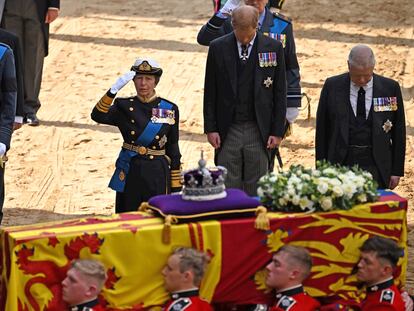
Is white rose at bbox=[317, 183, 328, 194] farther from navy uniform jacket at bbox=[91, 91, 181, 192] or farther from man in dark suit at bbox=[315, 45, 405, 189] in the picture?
navy uniform jacket at bbox=[91, 91, 181, 192]

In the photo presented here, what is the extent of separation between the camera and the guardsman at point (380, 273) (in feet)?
30.4

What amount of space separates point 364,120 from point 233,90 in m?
1.11

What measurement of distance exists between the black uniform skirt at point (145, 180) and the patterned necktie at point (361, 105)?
5.25 ft

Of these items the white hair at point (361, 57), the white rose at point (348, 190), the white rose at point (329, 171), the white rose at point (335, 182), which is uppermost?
the white hair at point (361, 57)

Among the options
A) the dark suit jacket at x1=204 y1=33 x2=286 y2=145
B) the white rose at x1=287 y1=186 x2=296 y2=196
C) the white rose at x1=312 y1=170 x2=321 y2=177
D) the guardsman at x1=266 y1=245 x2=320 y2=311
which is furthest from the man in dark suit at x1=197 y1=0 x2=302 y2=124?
the guardsman at x1=266 y1=245 x2=320 y2=311

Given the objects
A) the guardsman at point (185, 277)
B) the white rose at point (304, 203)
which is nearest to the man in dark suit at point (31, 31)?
the white rose at point (304, 203)

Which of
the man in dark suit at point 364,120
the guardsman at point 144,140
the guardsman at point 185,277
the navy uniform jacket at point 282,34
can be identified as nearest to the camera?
the guardsman at point 185,277

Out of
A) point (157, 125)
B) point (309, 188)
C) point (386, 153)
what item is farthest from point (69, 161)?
point (309, 188)

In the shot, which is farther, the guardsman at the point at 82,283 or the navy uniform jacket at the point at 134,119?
the navy uniform jacket at the point at 134,119

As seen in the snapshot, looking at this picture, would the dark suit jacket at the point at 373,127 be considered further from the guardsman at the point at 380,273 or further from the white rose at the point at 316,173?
the guardsman at the point at 380,273

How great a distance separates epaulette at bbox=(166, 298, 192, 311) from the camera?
29.3 ft

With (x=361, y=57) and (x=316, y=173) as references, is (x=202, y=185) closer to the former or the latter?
(x=316, y=173)

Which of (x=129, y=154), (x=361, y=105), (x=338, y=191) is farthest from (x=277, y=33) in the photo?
(x=338, y=191)

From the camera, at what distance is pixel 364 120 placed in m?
10.9
